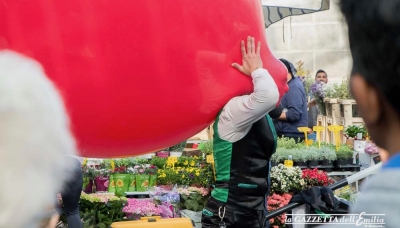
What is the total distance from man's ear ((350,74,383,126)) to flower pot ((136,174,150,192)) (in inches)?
181

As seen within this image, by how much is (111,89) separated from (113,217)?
98.8 inches

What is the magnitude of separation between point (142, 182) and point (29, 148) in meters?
4.41

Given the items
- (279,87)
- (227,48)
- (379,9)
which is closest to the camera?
(379,9)

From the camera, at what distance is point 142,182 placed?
549 centimetres

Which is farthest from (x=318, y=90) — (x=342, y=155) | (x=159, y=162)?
(x=159, y=162)

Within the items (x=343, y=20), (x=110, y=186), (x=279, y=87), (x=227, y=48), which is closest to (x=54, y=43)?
(x=227, y=48)

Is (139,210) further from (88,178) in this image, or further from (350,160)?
(350,160)

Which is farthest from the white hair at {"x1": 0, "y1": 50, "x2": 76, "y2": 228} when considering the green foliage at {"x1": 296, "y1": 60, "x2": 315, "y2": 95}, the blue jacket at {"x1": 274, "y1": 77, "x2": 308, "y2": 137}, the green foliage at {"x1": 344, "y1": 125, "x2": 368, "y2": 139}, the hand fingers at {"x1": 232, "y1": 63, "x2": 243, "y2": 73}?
the green foliage at {"x1": 296, "y1": 60, "x2": 315, "y2": 95}

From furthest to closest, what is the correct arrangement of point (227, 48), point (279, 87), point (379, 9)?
1. point (279, 87)
2. point (227, 48)
3. point (379, 9)

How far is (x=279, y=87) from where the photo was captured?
10.1 feet

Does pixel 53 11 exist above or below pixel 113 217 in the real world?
above

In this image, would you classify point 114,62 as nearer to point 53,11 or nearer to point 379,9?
point 53,11

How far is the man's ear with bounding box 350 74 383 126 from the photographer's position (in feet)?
2.92

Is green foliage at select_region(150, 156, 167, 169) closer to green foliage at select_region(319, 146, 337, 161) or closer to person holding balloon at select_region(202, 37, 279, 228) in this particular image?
green foliage at select_region(319, 146, 337, 161)
